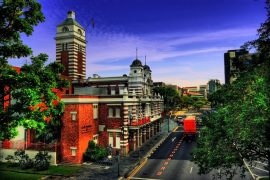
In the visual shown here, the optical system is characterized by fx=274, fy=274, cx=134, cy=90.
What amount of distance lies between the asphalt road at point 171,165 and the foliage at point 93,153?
20.1 feet

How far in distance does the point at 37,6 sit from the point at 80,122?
60.7ft

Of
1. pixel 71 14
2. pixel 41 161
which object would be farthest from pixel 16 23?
pixel 71 14

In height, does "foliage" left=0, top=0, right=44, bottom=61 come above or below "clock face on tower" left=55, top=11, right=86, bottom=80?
below

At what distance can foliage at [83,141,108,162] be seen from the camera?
34.5 meters

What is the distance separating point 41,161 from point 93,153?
265 inches

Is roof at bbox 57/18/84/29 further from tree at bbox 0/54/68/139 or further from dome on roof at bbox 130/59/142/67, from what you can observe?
tree at bbox 0/54/68/139

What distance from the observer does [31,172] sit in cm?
2900

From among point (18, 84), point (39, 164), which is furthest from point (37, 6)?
point (39, 164)

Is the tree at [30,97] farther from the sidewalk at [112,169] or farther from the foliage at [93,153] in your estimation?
the foliage at [93,153]

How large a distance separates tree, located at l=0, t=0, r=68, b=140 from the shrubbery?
12849mm

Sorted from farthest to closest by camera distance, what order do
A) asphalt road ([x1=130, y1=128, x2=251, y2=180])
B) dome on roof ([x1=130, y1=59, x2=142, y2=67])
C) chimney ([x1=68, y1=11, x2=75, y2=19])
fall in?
dome on roof ([x1=130, y1=59, x2=142, y2=67]) < chimney ([x1=68, y1=11, x2=75, y2=19]) < asphalt road ([x1=130, y1=128, x2=251, y2=180])

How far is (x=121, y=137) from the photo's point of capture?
1554 inches

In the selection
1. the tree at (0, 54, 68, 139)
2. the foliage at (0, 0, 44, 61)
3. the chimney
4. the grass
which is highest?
the chimney

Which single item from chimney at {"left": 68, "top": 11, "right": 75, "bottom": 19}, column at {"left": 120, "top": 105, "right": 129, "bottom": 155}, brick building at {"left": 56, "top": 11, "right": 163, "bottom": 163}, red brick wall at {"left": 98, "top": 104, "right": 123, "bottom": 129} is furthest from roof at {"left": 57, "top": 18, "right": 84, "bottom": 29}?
column at {"left": 120, "top": 105, "right": 129, "bottom": 155}
